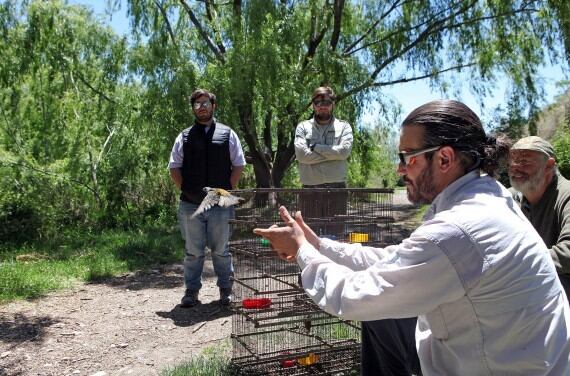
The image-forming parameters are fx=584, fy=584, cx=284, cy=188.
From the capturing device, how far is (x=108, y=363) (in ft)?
14.2

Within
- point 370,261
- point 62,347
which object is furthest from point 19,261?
point 370,261

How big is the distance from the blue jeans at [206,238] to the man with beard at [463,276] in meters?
3.44

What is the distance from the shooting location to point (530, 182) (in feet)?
11.6

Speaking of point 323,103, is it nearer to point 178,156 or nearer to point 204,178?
point 204,178

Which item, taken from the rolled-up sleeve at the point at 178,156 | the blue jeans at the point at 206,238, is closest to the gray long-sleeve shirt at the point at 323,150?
the blue jeans at the point at 206,238

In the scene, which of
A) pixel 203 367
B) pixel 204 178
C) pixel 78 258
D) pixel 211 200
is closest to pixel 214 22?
pixel 78 258

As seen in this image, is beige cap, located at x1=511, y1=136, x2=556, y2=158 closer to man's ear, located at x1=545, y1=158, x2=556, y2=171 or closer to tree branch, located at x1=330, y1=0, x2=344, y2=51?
man's ear, located at x1=545, y1=158, x2=556, y2=171

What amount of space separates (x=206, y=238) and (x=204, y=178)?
0.60 metres

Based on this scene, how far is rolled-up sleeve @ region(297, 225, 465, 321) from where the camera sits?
1839mm

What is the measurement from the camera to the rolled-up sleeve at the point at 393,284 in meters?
1.84

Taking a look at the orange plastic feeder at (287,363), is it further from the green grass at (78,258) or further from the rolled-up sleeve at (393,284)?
the green grass at (78,258)

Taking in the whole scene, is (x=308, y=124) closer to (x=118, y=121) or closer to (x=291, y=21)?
(x=291, y=21)

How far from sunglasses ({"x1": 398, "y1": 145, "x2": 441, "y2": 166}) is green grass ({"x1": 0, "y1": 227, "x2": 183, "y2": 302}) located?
5241 mm

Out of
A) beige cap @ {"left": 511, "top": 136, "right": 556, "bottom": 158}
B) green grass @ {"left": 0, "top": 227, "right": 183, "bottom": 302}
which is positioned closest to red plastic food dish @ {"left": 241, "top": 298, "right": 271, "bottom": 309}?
beige cap @ {"left": 511, "top": 136, "right": 556, "bottom": 158}
